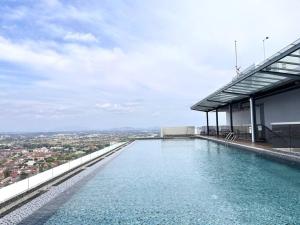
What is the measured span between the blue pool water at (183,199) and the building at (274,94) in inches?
127

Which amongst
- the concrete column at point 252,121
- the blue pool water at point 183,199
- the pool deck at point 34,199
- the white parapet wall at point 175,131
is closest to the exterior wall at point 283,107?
the concrete column at point 252,121

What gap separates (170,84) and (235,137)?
615cm

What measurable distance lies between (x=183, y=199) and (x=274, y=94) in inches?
536

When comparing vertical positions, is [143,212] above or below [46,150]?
below

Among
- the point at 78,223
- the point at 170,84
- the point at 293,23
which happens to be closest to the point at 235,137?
the point at 170,84

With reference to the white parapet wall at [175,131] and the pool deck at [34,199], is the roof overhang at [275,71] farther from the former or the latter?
the white parapet wall at [175,131]

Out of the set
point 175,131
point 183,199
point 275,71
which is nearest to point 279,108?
point 275,71

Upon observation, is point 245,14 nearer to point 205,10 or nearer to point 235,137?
point 205,10

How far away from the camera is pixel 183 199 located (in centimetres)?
587

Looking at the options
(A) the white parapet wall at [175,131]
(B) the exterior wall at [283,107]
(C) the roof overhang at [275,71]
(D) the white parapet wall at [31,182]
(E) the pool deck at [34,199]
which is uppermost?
(C) the roof overhang at [275,71]

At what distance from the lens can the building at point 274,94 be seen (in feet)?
32.8

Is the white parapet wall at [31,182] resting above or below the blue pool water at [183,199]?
above

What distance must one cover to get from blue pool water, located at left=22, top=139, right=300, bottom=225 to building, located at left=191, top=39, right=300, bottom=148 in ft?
10.6

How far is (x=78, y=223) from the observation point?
4.57m
